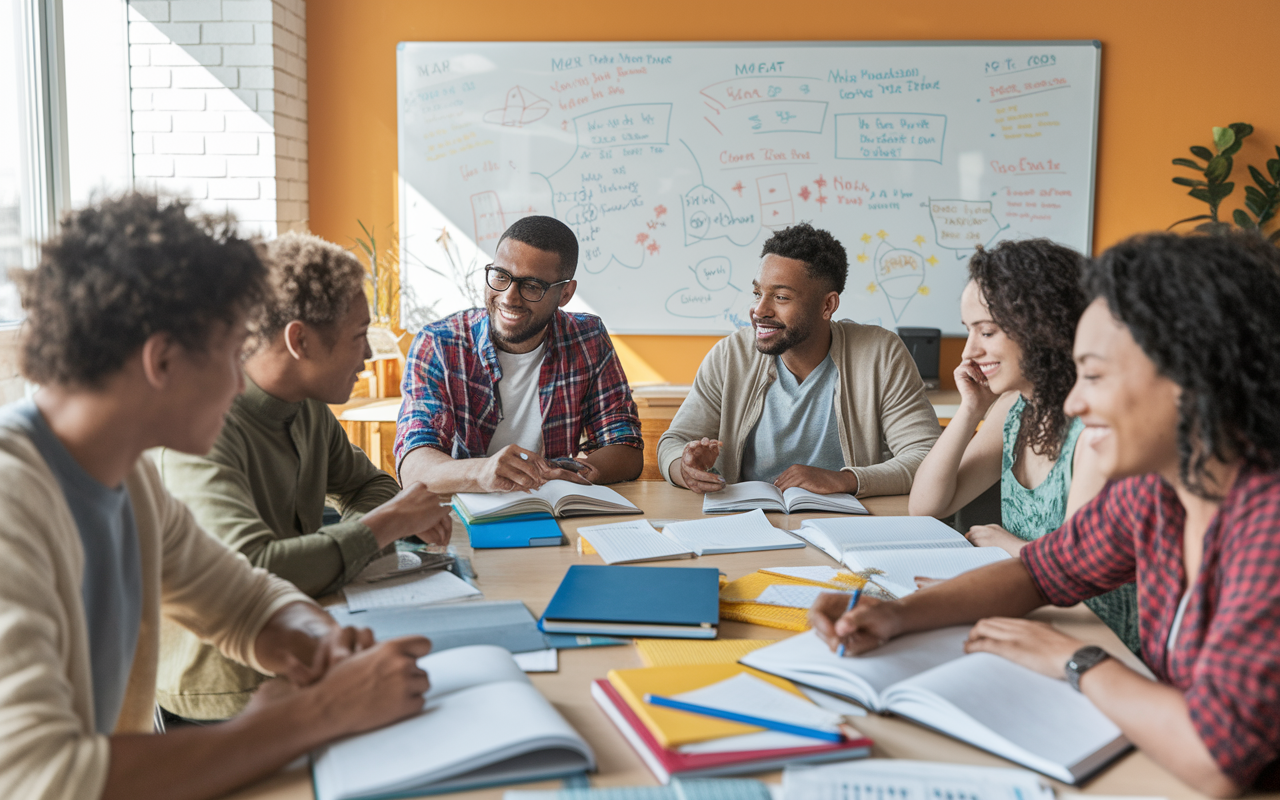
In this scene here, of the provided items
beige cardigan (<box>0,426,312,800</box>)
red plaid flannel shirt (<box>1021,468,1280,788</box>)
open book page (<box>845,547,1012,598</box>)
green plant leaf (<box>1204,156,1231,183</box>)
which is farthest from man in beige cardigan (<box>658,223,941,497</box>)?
green plant leaf (<box>1204,156,1231,183</box>)

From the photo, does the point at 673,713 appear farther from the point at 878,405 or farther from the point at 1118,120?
the point at 1118,120

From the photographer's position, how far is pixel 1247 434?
0.99 meters

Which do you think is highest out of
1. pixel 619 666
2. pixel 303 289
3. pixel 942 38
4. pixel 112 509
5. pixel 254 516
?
pixel 942 38

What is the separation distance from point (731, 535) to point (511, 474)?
501 millimetres

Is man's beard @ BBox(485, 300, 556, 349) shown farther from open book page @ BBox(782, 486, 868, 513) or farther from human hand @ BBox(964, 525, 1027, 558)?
human hand @ BBox(964, 525, 1027, 558)

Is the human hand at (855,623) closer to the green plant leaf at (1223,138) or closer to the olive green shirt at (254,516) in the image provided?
the olive green shirt at (254,516)

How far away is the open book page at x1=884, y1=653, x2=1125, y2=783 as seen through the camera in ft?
3.22

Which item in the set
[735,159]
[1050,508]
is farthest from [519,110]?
[1050,508]

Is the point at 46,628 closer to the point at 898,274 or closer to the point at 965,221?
the point at 898,274

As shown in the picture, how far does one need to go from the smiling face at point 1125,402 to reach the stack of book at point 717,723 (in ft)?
1.37

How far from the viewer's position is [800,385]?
2732mm

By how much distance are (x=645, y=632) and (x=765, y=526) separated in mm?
632

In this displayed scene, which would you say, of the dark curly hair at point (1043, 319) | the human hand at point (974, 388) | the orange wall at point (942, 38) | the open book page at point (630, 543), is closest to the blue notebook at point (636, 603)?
the open book page at point (630, 543)

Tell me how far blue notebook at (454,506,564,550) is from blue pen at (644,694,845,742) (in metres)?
0.78
